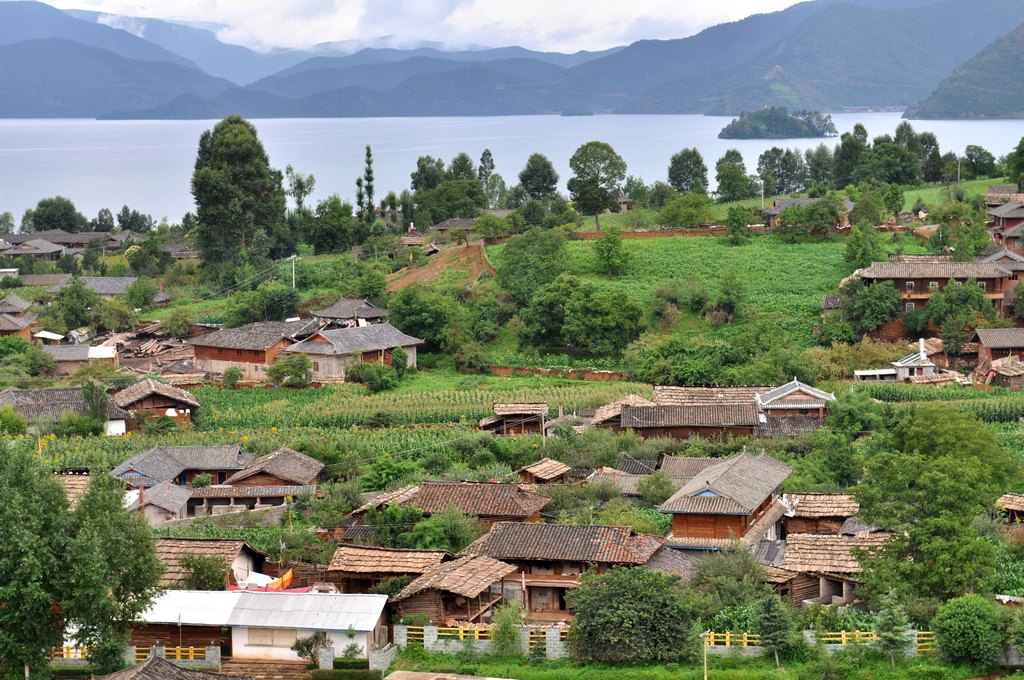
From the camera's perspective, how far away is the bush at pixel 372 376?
43.5 m

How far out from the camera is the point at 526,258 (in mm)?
51094

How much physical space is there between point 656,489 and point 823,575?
6742mm

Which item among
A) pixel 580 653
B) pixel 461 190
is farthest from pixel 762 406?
pixel 461 190

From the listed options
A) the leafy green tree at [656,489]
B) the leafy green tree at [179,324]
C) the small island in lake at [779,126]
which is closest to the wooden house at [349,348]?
the leafy green tree at [179,324]

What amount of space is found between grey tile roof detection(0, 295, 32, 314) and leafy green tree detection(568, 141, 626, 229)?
23.4 m

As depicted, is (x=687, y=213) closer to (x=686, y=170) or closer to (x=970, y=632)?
(x=686, y=170)

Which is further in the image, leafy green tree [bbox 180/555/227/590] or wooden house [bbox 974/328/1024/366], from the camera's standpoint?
wooden house [bbox 974/328/1024/366]

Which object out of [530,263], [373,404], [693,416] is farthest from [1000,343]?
[373,404]

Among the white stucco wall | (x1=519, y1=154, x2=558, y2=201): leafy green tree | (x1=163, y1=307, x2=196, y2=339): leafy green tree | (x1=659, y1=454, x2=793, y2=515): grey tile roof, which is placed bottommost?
the white stucco wall

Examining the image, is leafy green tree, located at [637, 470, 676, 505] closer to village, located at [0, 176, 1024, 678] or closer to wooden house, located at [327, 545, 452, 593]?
village, located at [0, 176, 1024, 678]

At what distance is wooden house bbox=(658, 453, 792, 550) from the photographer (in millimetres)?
25922

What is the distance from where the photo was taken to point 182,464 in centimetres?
3356

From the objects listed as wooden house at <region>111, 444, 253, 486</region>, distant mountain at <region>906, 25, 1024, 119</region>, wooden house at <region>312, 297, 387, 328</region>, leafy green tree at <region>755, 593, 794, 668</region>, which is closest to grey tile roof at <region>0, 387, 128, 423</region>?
wooden house at <region>111, 444, 253, 486</region>

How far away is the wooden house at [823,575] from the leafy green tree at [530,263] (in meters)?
26.0
